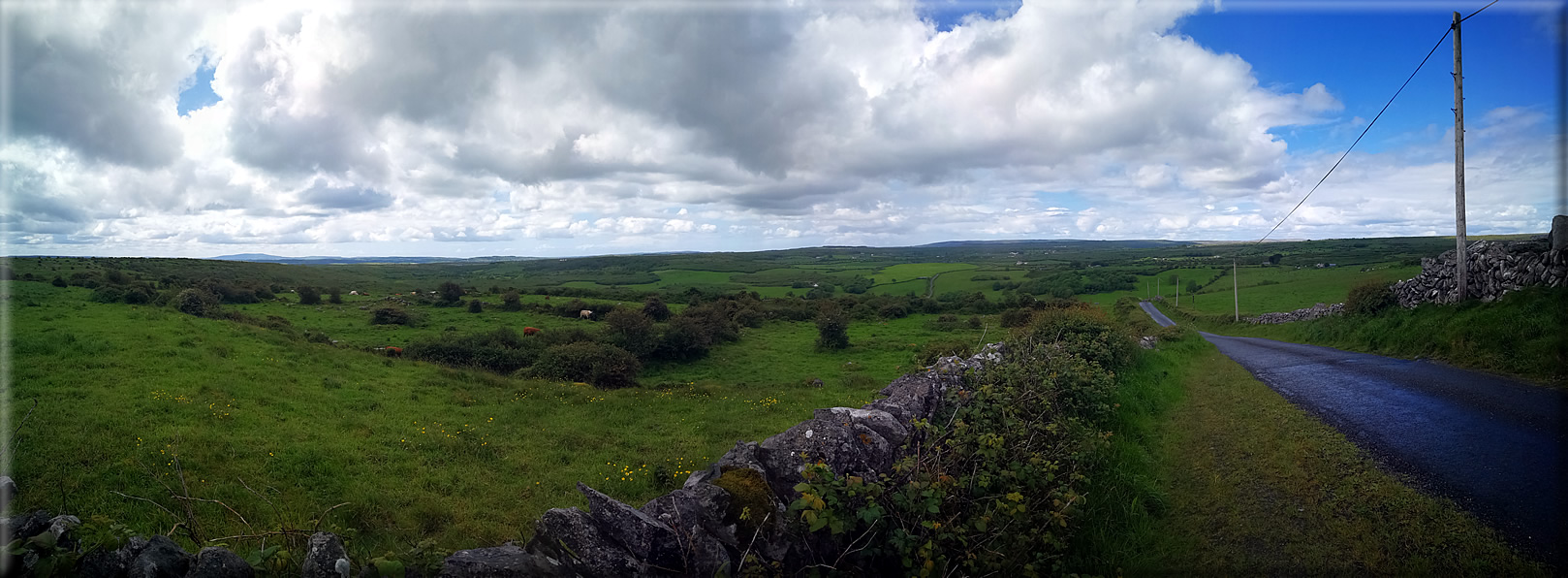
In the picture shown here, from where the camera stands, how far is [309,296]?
48.8 m

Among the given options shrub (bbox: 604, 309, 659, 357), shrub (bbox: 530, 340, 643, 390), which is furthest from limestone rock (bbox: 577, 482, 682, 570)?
shrub (bbox: 604, 309, 659, 357)

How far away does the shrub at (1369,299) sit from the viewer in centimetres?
1792

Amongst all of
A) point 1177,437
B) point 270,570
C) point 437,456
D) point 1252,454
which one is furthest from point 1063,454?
point 437,456

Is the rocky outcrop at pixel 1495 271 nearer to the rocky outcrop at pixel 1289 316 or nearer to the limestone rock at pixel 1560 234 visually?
the limestone rock at pixel 1560 234

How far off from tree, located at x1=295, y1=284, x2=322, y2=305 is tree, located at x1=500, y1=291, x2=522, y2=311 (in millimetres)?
13409

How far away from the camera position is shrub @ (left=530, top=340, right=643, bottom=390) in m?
24.9

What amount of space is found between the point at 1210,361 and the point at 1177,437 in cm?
1053

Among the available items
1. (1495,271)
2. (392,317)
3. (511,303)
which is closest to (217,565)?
(1495,271)

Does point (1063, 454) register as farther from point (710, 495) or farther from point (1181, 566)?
point (710, 495)

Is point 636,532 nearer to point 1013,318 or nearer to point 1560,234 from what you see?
point 1560,234

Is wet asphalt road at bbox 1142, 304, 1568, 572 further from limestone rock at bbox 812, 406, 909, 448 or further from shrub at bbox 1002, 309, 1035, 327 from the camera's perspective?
shrub at bbox 1002, 309, 1035, 327

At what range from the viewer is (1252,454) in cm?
666

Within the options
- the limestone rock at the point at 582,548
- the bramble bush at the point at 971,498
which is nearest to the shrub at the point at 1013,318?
the bramble bush at the point at 971,498

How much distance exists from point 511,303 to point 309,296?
14.9 meters
